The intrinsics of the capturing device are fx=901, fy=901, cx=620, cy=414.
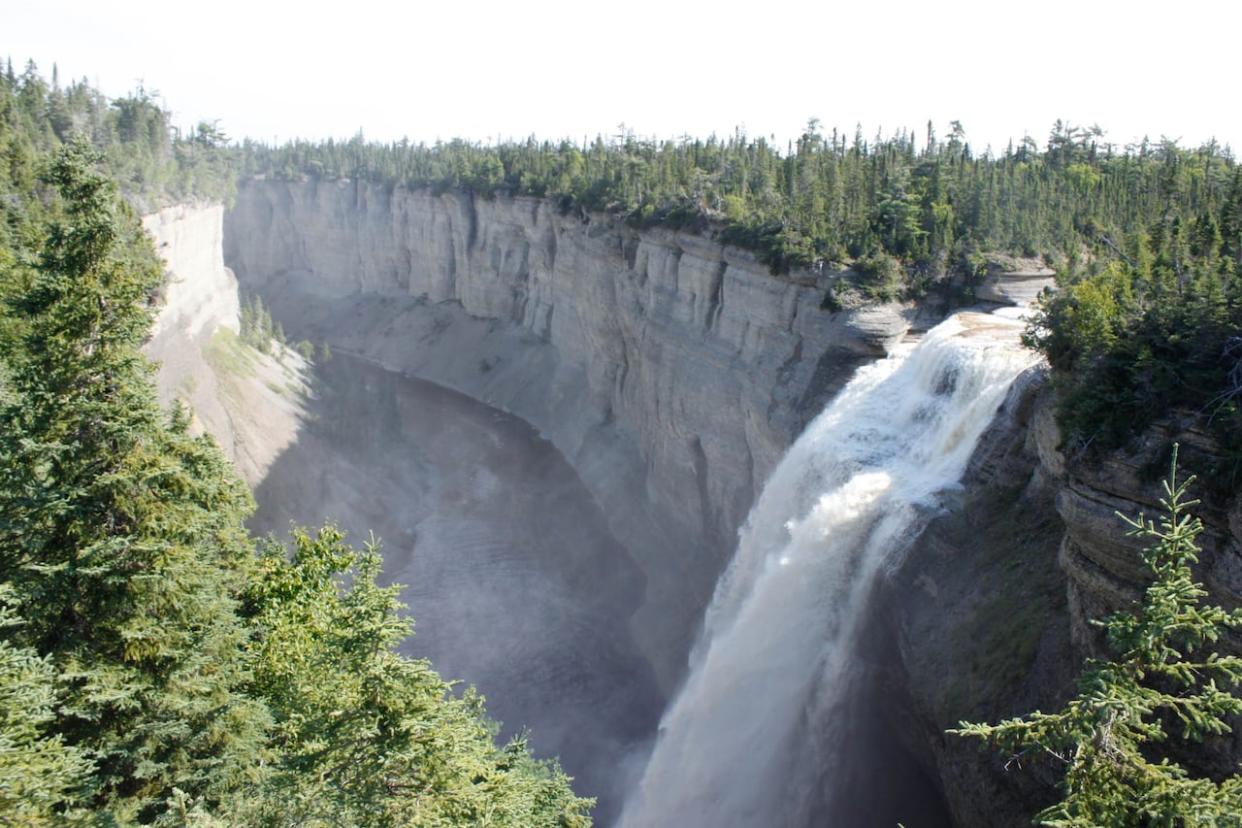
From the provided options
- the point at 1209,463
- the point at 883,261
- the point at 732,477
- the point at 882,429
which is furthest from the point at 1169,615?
the point at 732,477

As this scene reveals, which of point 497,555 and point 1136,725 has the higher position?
point 1136,725

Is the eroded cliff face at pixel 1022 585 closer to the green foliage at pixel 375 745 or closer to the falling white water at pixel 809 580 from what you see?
the falling white water at pixel 809 580

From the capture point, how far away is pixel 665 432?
41031mm

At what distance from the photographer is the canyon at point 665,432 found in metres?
15.7

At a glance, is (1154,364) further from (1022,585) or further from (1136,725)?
(1136,725)

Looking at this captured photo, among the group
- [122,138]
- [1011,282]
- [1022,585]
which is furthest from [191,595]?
[122,138]

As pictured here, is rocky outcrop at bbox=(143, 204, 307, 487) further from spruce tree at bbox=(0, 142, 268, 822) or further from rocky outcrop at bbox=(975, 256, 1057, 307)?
rocky outcrop at bbox=(975, 256, 1057, 307)

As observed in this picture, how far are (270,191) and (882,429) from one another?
93.6m

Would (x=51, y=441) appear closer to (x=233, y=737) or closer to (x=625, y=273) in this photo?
(x=233, y=737)

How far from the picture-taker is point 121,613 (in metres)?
12.4

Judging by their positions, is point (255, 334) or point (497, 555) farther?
point (255, 334)

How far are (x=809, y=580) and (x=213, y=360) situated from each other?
38238 mm

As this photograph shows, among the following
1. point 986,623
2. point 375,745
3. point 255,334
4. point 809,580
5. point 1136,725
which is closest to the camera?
point 1136,725

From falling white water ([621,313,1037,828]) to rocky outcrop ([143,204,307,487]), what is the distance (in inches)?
867
